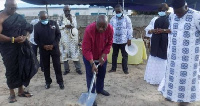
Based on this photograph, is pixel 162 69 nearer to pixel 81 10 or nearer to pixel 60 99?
pixel 60 99

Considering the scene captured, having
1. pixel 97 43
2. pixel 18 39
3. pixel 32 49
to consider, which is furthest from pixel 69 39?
pixel 97 43

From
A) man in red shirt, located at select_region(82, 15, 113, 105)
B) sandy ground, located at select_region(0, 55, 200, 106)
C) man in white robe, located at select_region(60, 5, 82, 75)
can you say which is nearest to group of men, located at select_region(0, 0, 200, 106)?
man in red shirt, located at select_region(82, 15, 113, 105)

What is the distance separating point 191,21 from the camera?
3.05m

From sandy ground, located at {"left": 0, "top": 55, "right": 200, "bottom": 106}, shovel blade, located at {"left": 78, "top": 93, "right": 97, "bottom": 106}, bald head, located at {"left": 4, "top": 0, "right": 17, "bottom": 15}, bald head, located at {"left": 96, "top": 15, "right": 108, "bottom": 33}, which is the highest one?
bald head, located at {"left": 4, "top": 0, "right": 17, "bottom": 15}

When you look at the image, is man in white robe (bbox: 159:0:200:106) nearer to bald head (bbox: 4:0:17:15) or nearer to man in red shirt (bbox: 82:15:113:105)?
man in red shirt (bbox: 82:15:113:105)

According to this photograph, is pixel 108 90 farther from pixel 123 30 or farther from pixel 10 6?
pixel 10 6

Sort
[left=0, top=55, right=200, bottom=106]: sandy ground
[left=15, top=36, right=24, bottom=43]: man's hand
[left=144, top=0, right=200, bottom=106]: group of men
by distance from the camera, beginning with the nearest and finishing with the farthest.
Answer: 1. [left=144, top=0, right=200, bottom=106]: group of men
2. [left=15, top=36, right=24, bottom=43]: man's hand
3. [left=0, top=55, right=200, bottom=106]: sandy ground

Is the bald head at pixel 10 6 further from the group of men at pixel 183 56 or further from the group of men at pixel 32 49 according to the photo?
the group of men at pixel 183 56

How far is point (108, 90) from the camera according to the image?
4469mm

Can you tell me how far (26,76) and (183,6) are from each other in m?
3.00

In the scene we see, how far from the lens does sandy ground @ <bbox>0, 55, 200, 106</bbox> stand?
3857mm

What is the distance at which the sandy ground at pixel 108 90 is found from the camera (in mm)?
3857

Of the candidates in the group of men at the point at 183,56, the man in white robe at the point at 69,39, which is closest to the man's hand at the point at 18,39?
the man in white robe at the point at 69,39

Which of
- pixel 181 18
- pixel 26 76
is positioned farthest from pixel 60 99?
pixel 181 18
